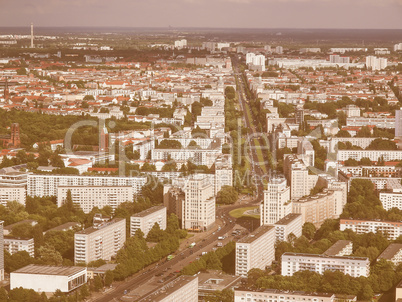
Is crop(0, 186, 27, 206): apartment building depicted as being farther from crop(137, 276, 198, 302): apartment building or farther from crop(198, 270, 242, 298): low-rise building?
crop(137, 276, 198, 302): apartment building

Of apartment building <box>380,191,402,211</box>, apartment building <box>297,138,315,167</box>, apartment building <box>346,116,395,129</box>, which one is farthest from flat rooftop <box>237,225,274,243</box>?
apartment building <box>346,116,395,129</box>

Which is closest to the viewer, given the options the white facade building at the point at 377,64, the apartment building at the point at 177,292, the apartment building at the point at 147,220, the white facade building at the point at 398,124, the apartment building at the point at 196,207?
the apartment building at the point at 177,292

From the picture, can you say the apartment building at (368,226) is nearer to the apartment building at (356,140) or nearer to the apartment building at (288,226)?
the apartment building at (288,226)

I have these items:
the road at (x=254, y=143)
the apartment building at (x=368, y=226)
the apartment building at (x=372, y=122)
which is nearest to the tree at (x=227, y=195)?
the road at (x=254, y=143)

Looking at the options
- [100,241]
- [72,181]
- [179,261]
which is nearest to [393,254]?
[179,261]

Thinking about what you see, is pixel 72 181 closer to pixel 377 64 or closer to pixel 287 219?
pixel 287 219

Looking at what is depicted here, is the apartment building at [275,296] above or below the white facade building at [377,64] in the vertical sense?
below
